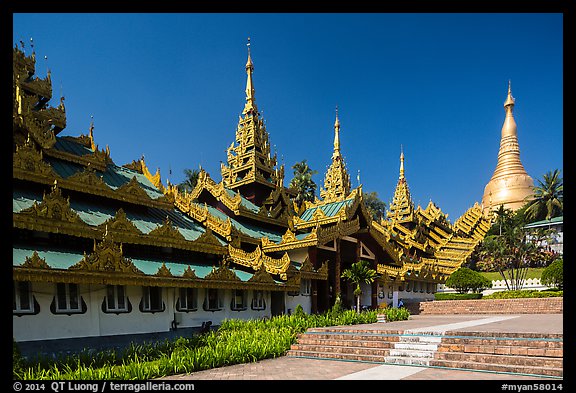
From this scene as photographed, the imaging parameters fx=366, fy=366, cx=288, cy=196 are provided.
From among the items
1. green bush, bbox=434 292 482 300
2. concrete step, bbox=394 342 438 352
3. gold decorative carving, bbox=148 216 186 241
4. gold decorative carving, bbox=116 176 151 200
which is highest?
gold decorative carving, bbox=116 176 151 200

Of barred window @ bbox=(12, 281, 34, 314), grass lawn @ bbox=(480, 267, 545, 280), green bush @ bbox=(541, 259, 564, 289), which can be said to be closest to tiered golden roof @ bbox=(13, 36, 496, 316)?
barred window @ bbox=(12, 281, 34, 314)

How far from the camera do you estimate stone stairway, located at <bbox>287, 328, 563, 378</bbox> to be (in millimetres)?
8867

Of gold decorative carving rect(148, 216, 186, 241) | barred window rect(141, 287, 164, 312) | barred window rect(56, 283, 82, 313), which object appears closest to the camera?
barred window rect(56, 283, 82, 313)

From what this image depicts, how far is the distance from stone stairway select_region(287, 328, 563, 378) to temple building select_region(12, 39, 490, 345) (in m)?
6.23

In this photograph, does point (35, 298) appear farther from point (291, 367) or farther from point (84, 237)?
point (291, 367)

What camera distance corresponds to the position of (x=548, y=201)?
195 feet

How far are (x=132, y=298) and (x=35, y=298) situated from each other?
347 cm

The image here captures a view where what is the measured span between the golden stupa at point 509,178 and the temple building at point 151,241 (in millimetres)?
52451

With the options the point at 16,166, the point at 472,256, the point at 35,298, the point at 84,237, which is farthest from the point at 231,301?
the point at 472,256

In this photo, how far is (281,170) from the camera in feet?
94.8

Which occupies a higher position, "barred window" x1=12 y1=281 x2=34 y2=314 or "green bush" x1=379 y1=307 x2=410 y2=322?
"barred window" x1=12 y1=281 x2=34 y2=314

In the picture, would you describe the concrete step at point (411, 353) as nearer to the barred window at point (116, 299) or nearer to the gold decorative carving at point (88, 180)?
the barred window at point (116, 299)

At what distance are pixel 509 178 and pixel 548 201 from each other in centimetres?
1448

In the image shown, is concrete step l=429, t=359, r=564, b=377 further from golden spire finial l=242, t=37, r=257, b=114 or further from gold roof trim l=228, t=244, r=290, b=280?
golden spire finial l=242, t=37, r=257, b=114
